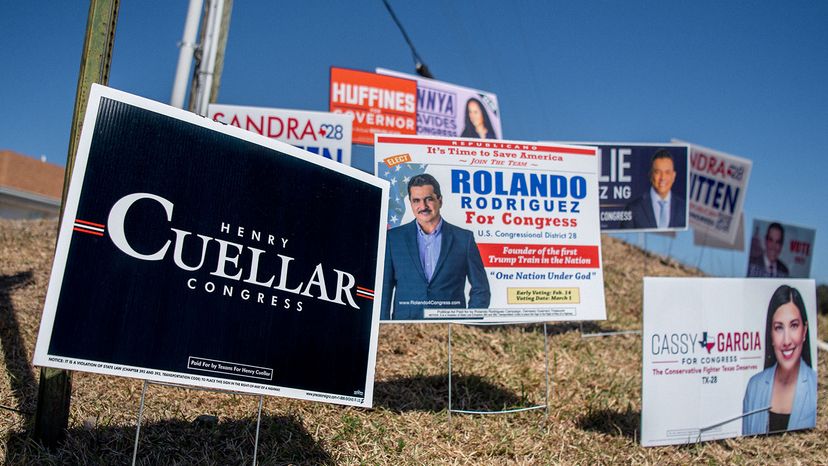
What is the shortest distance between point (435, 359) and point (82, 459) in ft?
9.06

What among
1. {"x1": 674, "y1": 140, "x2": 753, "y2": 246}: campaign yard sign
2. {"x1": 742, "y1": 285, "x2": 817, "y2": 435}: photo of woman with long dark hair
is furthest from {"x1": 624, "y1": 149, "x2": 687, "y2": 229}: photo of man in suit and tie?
{"x1": 742, "y1": 285, "x2": 817, "y2": 435}: photo of woman with long dark hair

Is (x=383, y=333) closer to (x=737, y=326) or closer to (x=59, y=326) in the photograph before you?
(x=737, y=326)

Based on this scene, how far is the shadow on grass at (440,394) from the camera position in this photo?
4500 millimetres

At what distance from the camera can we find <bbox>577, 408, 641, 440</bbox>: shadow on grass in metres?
4.53

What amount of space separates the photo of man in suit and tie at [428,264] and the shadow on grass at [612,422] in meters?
1.14

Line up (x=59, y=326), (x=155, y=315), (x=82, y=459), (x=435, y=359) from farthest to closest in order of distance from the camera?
(x=435, y=359)
(x=82, y=459)
(x=155, y=315)
(x=59, y=326)

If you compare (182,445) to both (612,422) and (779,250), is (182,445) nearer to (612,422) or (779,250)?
(612,422)

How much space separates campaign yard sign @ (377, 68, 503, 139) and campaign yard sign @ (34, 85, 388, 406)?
26.5 ft

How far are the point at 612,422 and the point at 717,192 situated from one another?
7.50 m

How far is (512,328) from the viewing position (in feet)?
21.2

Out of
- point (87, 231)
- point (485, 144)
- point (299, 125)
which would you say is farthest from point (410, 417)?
point (299, 125)

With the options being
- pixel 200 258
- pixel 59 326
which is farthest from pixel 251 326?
pixel 59 326

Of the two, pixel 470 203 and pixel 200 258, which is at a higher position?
pixel 470 203

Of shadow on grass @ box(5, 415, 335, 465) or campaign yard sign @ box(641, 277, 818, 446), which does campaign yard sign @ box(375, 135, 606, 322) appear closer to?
campaign yard sign @ box(641, 277, 818, 446)
